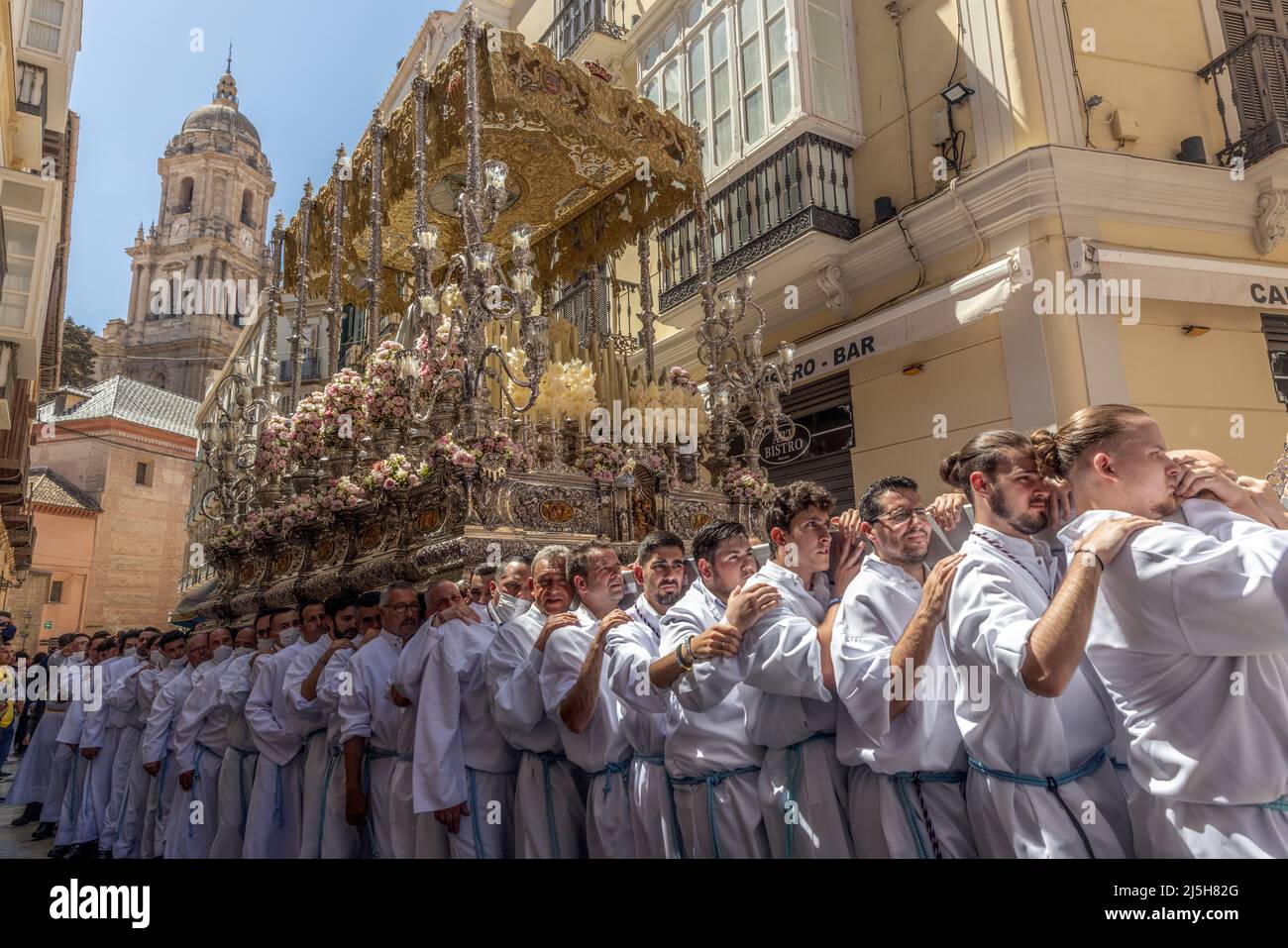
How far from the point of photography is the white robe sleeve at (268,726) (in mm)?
5461

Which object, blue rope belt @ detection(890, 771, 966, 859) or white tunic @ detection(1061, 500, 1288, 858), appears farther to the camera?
blue rope belt @ detection(890, 771, 966, 859)

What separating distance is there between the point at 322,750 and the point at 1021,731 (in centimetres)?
419

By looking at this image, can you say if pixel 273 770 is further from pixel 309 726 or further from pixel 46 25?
pixel 46 25

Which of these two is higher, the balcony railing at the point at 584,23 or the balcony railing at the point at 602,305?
Answer: the balcony railing at the point at 584,23

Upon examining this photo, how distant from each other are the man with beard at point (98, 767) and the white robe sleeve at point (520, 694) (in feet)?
18.0

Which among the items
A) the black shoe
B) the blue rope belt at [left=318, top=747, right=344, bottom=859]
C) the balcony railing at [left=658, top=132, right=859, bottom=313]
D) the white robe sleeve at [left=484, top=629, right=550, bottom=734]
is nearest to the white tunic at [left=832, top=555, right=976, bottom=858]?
the white robe sleeve at [left=484, top=629, right=550, bottom=734]

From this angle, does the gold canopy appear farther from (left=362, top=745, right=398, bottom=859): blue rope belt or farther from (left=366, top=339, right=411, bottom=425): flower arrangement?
(left=362, top=745, right=398, bottom=859): blue rope belt

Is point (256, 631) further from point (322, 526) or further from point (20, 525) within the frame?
point (20, 525)

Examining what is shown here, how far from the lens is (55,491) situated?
29.5 meters

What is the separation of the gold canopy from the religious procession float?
26mm

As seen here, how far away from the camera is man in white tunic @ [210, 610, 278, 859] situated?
229 inches

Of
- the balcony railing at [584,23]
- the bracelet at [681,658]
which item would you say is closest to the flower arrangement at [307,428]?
the bracelet at [681,658]

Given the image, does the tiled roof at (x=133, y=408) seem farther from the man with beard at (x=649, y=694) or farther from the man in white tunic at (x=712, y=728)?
the man in white tunic at (x=712, y=728)
